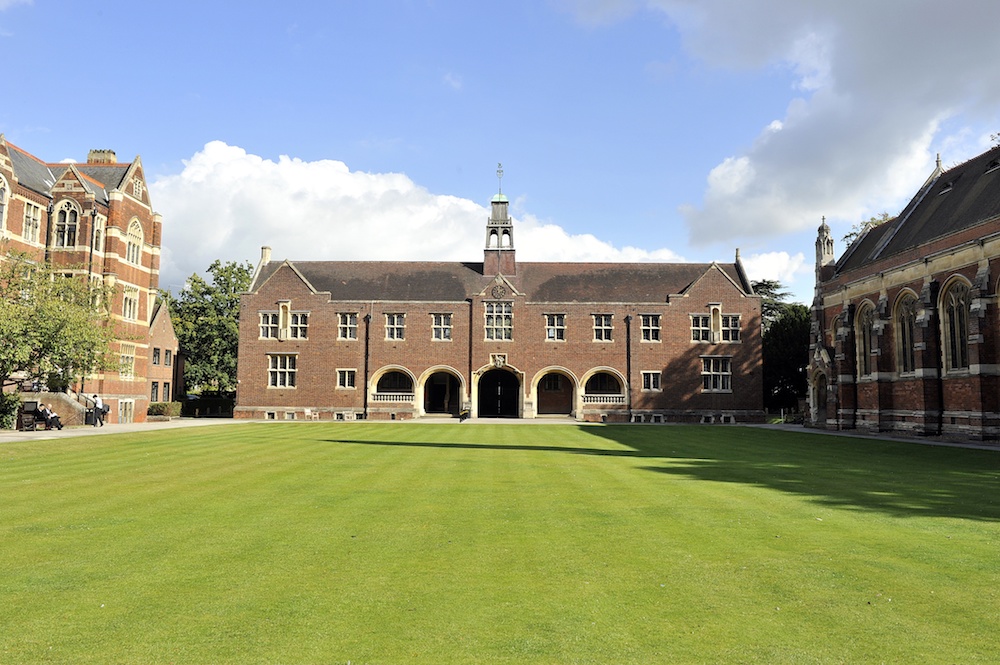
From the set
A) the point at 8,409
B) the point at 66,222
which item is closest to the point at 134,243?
the point at 66,222

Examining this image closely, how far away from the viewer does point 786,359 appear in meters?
50.8

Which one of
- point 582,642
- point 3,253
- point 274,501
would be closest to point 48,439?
point 3,253

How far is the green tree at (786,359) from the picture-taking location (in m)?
50.4

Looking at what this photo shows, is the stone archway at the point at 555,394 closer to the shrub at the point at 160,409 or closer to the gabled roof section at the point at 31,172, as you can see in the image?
the shrub at the point at 160,409

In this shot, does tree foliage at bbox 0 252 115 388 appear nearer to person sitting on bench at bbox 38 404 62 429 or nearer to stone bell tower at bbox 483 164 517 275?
person sitting on bench at bbox 38 404 62 429

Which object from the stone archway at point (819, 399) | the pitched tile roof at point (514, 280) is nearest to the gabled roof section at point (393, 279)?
the pitched tile roof at point (514, 280)

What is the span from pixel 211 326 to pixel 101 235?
19.5 m

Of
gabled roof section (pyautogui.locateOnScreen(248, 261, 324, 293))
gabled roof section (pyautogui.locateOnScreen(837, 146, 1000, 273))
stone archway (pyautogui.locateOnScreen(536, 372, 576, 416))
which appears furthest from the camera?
stone archway (pyautogui.locateOnScreen(536, 372, 576, 416))

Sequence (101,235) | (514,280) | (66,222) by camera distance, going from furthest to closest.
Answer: (514,280) < (101,235) < (66,222)

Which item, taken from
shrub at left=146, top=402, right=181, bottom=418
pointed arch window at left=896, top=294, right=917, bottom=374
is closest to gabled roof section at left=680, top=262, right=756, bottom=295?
pointed arch window at left=896, top=294, right=917, bottom=374

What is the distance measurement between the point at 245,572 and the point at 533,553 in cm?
311

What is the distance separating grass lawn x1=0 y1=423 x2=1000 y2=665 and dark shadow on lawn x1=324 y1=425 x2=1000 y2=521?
14 cm

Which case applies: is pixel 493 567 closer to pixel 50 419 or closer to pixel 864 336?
pixel 50 419

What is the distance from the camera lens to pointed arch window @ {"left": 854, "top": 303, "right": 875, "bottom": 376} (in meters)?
36.2
